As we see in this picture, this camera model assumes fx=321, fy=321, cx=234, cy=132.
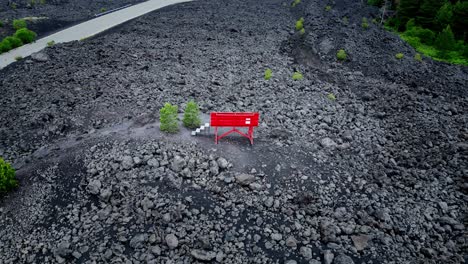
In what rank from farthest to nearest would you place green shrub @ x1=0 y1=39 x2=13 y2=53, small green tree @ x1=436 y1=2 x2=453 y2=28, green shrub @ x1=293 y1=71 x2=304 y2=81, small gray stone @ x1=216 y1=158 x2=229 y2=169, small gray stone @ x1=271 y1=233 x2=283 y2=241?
small green tree @ x1=436 y1=2 x2=453 y2=28, green shrub @ x1=0 y1=39 x2=13 y2=53, green shrub @ x1=293 y1=71 x2=304 y2=81, small gray stone @ x1=216 y1=158 x2=229 y2=169, small gray stone @ x1=271 y1=233 x2=283 y2=241

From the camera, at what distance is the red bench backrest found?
11.4 m

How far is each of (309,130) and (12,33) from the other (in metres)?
23.2

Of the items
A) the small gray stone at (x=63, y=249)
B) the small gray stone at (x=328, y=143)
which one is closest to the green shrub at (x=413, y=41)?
the small gray stone at (x=328, y=143)

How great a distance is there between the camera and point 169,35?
2361cm

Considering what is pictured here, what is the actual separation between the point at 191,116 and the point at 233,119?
1.75m

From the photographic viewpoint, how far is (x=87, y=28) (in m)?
24.9

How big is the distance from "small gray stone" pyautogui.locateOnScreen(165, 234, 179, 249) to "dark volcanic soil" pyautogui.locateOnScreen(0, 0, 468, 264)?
0.03 metres

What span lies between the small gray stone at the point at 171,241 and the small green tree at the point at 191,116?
479 cm

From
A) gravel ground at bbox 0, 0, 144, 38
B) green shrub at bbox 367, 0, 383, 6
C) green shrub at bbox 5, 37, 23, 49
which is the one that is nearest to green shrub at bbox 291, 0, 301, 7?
green shrub at bbox 367, 0, 383, 6

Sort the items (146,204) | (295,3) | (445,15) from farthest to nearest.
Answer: (295,3), (445,15), (146,204)

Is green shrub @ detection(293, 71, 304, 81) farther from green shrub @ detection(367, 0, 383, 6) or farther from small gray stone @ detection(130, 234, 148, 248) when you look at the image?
green shrub @ detection(367, 0, 383, 6)

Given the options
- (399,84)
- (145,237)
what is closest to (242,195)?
(145,237)

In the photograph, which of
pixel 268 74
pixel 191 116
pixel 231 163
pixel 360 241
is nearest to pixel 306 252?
pixel 360 241

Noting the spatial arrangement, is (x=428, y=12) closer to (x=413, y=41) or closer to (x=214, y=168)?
(x=413, y=41)
